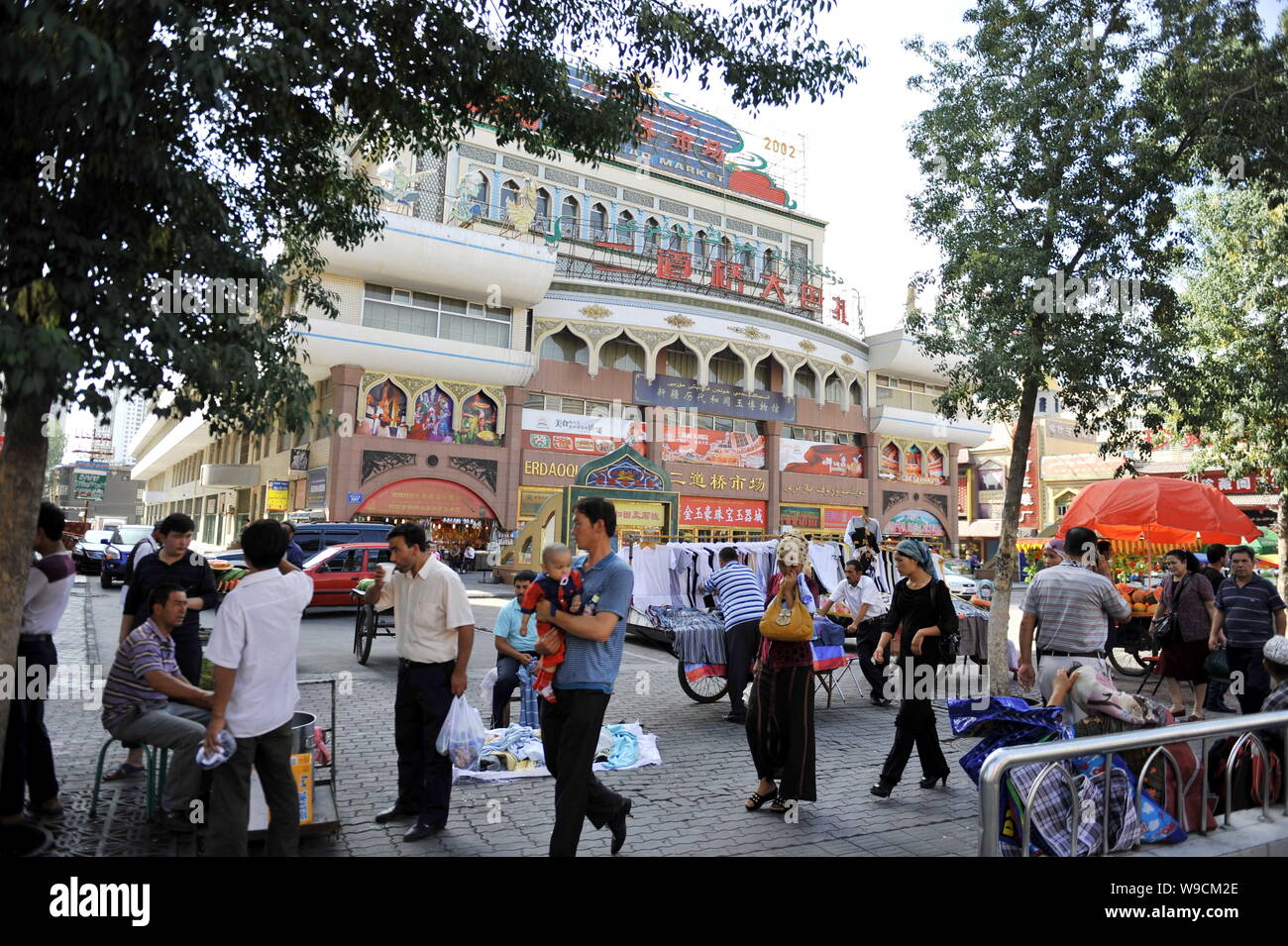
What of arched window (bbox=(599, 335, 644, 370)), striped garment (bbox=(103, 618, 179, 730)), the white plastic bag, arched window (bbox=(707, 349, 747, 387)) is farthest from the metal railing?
arched window (bbox=(707, 349, 747, 387))

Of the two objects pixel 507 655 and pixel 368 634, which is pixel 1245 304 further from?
pixel 368 634

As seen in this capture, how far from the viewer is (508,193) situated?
35.6 meters

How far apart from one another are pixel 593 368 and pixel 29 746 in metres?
29.8

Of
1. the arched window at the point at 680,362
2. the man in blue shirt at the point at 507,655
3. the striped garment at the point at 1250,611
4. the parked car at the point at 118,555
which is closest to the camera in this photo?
the man in blue shirt at the point at 507,655

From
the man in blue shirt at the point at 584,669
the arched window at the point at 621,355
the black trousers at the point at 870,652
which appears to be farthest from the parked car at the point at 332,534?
the arched window at the point at 621,355

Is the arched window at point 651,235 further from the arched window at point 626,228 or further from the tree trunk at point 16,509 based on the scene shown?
the tree trunk at point 16,509

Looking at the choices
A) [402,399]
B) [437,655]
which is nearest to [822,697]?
[437,655]

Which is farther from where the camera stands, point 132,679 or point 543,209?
point 543,209

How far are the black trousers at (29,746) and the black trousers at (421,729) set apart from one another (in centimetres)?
204

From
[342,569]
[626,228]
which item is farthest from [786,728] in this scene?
[626,228]

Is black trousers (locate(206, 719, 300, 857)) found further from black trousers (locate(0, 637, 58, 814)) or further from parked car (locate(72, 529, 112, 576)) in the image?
parked car (locate(72, 529, 112, 576))

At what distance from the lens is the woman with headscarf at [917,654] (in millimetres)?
5805

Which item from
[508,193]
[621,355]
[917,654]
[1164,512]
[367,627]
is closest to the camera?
[917,654]

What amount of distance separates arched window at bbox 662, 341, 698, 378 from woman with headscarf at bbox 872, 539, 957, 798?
3071cm
